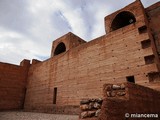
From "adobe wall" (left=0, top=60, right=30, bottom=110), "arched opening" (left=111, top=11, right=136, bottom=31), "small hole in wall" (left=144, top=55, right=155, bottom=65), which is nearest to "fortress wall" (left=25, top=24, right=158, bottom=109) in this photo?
"small hole in wall" (left=144, top=55, right=155, bottom=65)

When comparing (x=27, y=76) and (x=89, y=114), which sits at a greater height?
(x=27, y=76)

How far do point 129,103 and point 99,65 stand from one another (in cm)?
550

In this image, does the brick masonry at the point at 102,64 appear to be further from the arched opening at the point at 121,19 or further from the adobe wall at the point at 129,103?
the adobe wall at the point at 129,103

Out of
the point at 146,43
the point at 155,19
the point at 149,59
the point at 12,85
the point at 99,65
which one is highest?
the point at 155,19

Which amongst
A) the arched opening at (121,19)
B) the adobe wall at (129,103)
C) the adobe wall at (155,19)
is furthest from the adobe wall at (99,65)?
the adobe wall at (129,103)

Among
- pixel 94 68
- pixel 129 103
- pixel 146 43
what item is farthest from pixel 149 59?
pixel 129 103

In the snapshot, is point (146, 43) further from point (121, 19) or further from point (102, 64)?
point (121, 19)

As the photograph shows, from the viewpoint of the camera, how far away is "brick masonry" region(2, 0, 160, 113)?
7.65 metres

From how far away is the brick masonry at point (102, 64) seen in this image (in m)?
7.65

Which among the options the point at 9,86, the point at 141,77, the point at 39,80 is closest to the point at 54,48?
the point at 39,80

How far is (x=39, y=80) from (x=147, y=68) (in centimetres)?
1104

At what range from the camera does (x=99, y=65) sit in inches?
371

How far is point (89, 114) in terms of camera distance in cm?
380

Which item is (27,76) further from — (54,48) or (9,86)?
(54,48)
